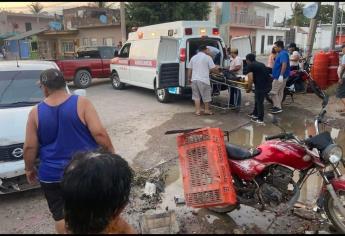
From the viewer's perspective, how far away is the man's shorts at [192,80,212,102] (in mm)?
8781

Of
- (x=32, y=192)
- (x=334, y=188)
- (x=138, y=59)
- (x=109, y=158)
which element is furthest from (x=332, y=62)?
(x=109, y=158)

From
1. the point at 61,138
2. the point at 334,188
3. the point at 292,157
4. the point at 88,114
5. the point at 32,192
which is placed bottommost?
the point at 32,192

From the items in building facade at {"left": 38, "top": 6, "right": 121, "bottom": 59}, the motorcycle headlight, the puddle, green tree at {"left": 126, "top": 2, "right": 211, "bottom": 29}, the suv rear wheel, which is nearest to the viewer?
the motorcycle headlight

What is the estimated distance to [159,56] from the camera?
9812 mm

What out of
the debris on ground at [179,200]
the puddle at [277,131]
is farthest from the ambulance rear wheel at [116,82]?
the debris on ground at [179,200]

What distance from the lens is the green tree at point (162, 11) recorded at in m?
23.7

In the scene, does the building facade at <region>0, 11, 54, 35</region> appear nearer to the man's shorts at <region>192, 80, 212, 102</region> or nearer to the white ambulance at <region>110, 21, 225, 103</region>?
the white ambulance at <region>110, 21, 225, 103</region>

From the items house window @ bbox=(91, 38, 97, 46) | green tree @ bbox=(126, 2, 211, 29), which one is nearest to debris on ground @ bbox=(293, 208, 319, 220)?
green tree @ bbox=(126, 2, 211, 29)

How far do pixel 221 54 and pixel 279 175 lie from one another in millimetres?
7041

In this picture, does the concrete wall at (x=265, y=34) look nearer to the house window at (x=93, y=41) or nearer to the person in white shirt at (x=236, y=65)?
the house window at (x=93, y=41)

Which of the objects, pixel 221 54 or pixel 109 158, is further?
pixel 221 54

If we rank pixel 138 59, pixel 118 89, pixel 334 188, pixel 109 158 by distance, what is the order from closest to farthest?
pixel 109 158, pixel 334 188, pixel 138 59, pixel 118 89

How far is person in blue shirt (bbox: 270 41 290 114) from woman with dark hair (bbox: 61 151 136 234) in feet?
26.0

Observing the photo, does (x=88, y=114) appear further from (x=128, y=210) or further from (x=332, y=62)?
(x=332, y=62)
